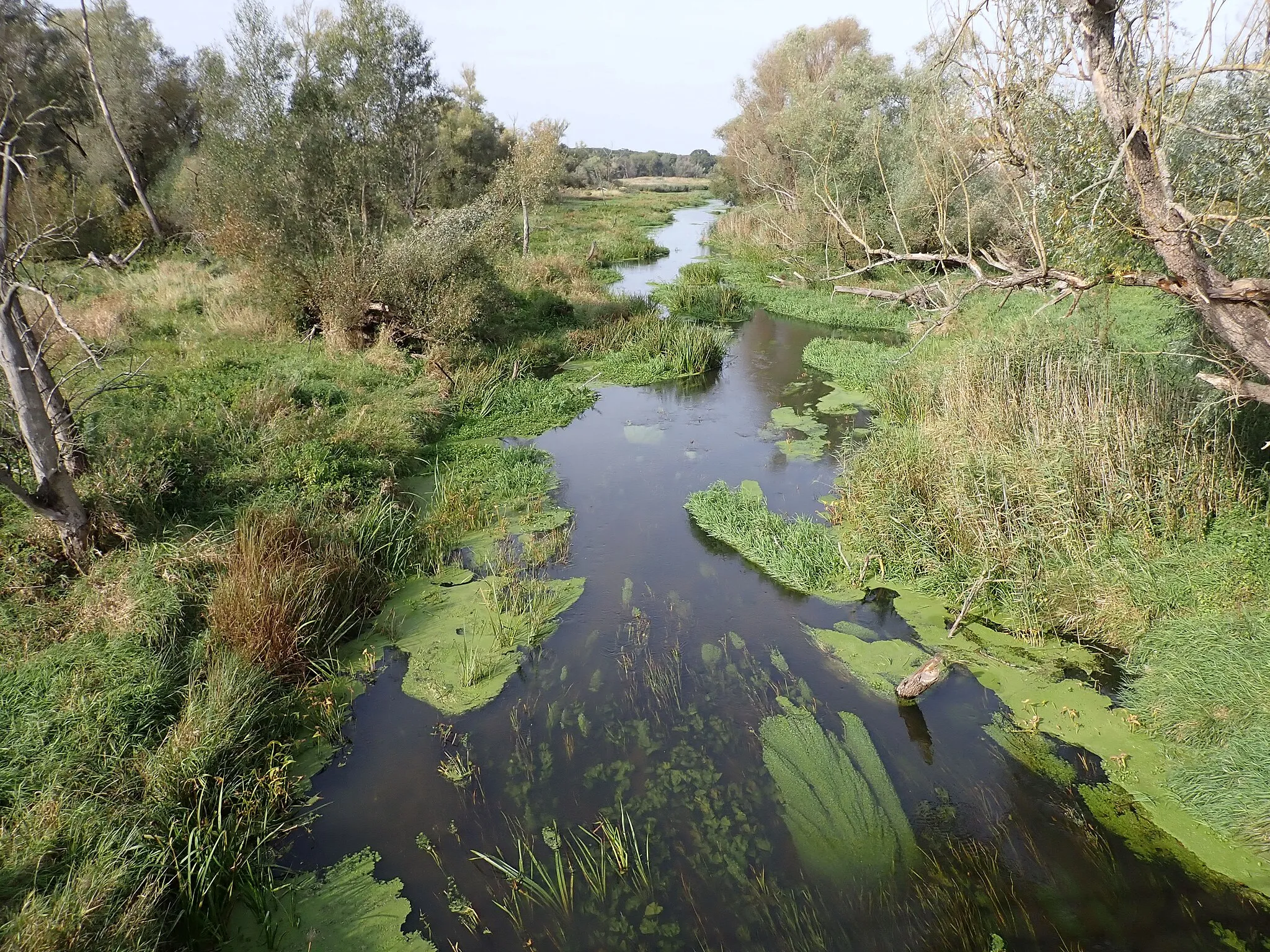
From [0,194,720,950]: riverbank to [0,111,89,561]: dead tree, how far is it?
0.28 metres

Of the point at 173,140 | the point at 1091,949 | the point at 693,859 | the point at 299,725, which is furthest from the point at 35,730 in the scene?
the point at 173,140

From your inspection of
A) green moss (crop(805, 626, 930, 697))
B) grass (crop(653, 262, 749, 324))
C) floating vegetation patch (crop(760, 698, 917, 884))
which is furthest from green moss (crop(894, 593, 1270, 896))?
grass (crop(653, 262, 749, 324))

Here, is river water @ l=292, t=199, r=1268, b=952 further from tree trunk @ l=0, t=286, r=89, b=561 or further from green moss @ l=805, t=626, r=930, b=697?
tree trunk @ l=0, t=286, r=89, b=561

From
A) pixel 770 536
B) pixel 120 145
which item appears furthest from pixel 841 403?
pixel 120 145

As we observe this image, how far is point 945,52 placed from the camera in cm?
450

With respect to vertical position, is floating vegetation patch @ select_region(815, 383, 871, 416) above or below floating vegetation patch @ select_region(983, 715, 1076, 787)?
above

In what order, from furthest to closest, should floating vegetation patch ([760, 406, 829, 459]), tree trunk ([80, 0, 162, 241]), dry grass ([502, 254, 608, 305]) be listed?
dry grass ([502, 254, 608, 305]), tree trunk ([80, 0, 162, 241]), floating vegetation patch ([760, 406, 829, 459])

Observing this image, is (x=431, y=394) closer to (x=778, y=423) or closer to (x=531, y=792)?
(x=778, y=423)

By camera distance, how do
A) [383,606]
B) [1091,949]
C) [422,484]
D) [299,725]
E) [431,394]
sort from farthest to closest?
[431,394] → [422,484] → [383,606] → [299,725] → [1091,949]

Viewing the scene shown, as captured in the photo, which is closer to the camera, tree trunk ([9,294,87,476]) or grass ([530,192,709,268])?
tree trunk ([9,294,87,476])

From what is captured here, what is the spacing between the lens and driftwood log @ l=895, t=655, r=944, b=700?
534 centimetres

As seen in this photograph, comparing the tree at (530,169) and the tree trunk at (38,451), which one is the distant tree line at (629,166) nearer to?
the tree at (530,169)

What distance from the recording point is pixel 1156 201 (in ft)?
14.0

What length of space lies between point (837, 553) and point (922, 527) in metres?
0.90
